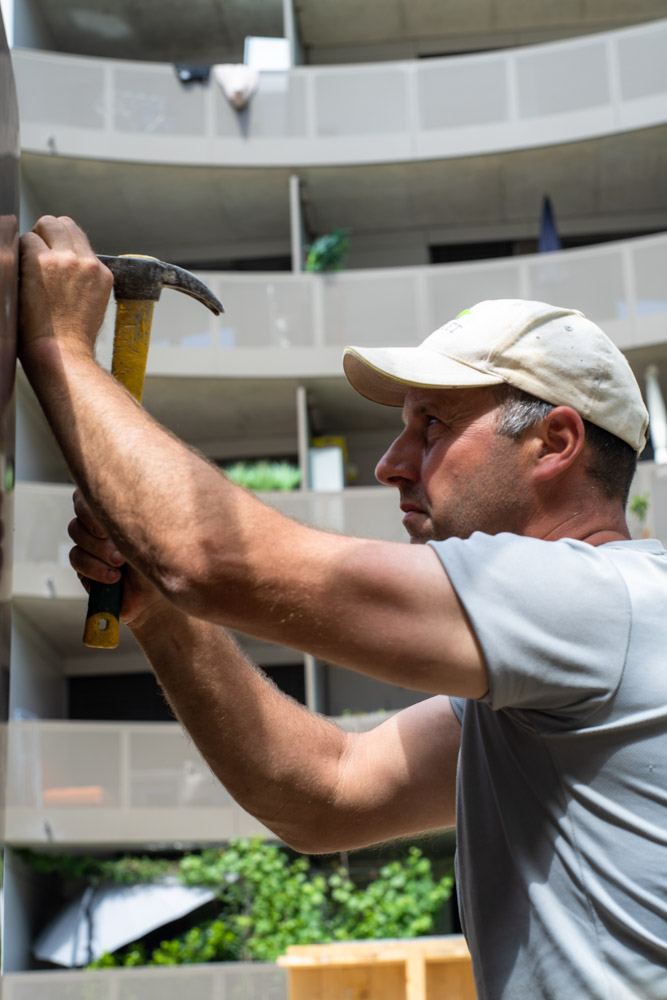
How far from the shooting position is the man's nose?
79.0 inches

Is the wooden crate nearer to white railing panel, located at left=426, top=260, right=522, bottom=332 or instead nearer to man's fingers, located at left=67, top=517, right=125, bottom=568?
man's fingers, located at left=67, top=517, right=125, bottom=568

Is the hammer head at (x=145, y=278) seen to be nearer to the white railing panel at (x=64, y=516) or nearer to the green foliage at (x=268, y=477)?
the white railing panel at (x=64, y=516)

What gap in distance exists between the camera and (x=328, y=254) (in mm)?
17406

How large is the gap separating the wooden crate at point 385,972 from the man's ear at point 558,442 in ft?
15.9

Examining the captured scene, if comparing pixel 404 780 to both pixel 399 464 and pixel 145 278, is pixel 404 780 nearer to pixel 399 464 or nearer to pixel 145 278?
pixel 399 464

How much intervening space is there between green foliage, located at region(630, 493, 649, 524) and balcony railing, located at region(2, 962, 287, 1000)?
653 centimetres

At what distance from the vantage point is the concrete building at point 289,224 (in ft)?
51.4

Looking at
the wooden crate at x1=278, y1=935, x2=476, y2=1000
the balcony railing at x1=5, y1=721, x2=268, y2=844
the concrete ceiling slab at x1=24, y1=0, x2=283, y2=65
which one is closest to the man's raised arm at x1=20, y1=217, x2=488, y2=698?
the wooden crate at x1=278, y1=935, x2=476, y2=1000

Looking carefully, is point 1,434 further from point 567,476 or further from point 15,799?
point 15,799

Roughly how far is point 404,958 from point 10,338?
17.3 feet

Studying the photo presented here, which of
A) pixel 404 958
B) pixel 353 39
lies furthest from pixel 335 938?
pixel 353 39

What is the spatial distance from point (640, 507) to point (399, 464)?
12906 millimetres

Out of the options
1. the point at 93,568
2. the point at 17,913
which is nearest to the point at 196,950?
the point at 17,913

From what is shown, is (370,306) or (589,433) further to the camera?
(370,306)
